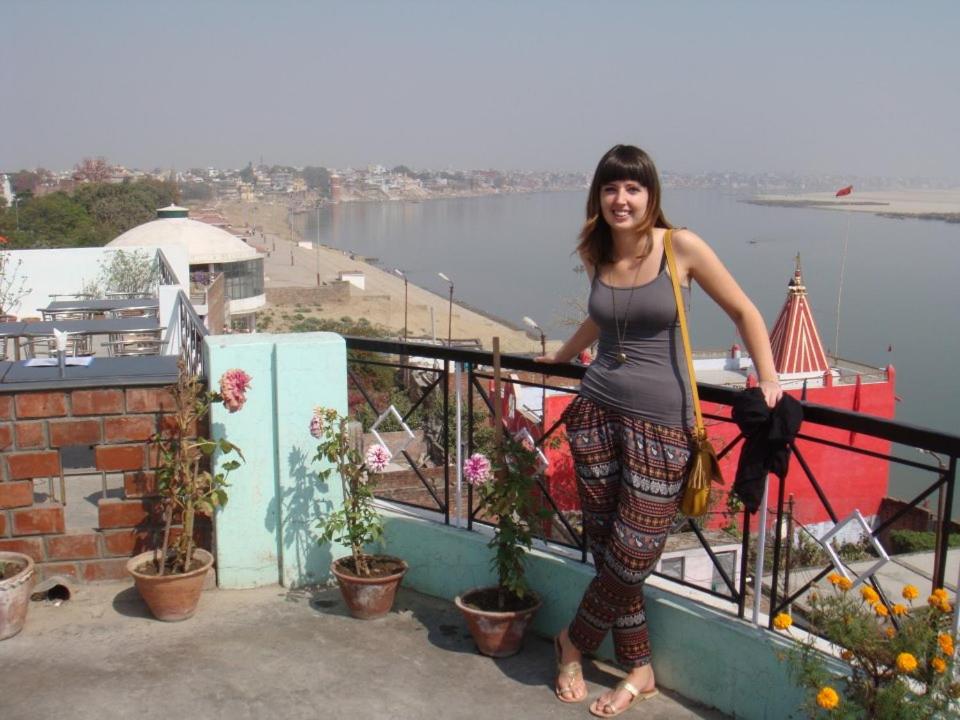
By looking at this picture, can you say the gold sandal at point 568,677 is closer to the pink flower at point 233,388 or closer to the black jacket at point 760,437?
the black jacket at point 760,437

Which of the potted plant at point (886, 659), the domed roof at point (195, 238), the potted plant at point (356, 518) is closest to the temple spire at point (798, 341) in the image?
the domed roof at point (195, 238)

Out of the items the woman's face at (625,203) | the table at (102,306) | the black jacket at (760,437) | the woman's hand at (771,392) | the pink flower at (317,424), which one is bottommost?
the table at (102,306)

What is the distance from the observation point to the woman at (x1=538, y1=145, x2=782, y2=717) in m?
2.88

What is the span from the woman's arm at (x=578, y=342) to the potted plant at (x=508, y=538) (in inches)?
Answer: 13.8

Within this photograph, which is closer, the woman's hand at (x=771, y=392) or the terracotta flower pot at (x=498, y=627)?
the woman's hand at (x=771, y=392)

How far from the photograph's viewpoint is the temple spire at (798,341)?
23.1 m

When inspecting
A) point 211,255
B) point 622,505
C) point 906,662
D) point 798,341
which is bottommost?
point 798,341

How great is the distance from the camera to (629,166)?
292cm

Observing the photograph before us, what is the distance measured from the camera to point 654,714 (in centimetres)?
317

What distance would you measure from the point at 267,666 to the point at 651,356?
1.80 m

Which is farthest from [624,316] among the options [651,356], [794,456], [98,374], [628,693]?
[98,374]

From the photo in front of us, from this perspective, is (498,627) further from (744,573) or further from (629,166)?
(629,166)

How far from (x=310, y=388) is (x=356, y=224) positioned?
17664 cm

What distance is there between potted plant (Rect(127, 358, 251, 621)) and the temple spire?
2069cm
